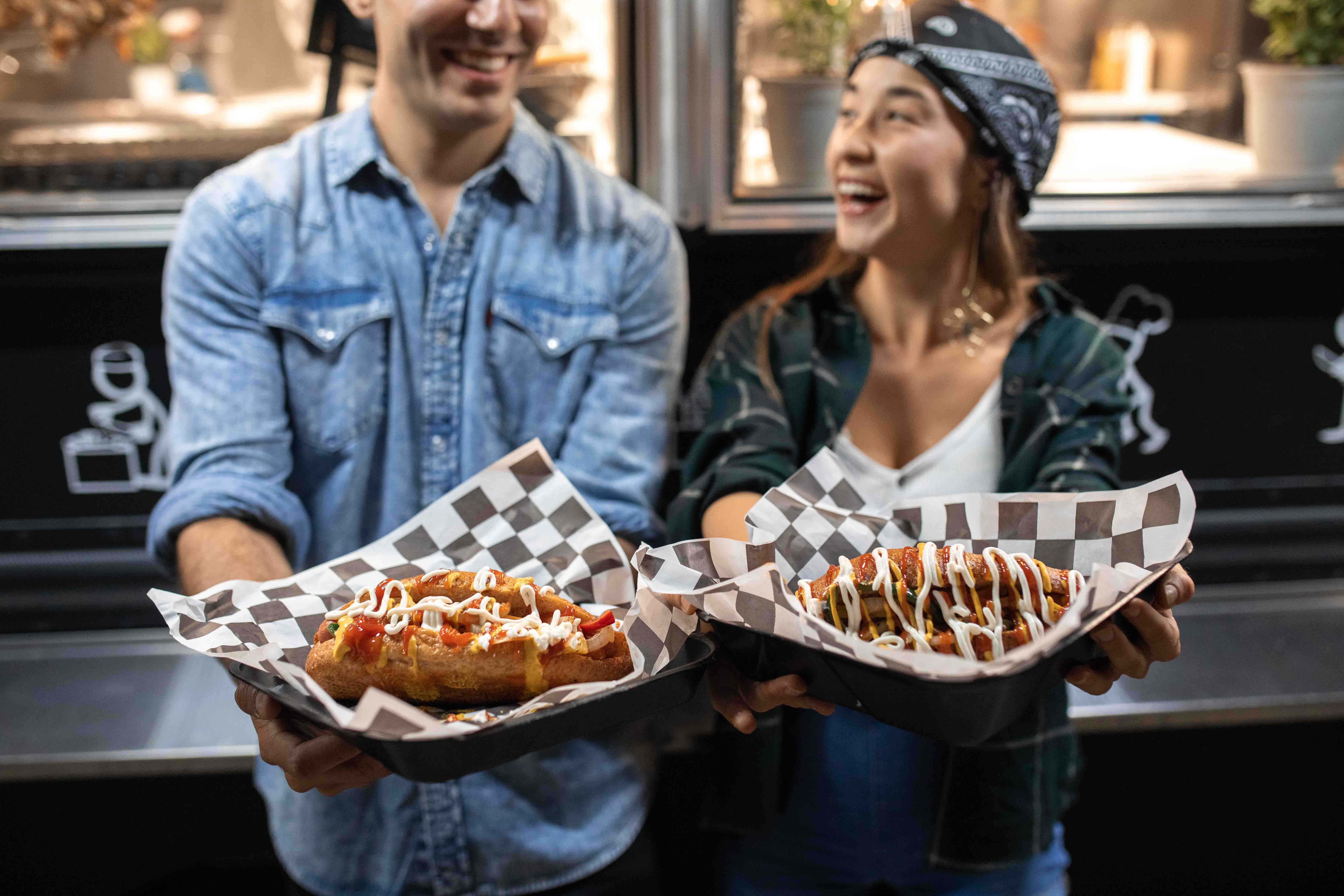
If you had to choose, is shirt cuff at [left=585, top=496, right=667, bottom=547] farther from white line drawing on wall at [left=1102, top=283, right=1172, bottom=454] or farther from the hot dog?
white line drawing on wall at [left=1102, top=283, right=1172, bottom=454]

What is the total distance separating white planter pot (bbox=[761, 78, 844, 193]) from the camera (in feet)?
7.54

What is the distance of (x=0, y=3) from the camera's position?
2467 millimetres

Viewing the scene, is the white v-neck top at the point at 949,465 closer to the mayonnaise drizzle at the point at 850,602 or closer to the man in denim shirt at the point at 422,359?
the man in denim shirt at the point at 422,359

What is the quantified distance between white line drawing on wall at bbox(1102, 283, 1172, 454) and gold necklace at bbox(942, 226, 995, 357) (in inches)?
37.3

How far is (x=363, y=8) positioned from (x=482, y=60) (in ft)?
0.94

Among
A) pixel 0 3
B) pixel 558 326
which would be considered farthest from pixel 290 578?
pixel 0 3

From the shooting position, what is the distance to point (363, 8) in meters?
1.81

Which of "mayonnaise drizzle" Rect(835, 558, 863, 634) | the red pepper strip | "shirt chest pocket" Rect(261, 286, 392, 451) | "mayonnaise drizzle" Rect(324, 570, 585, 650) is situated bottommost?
the red pepper strip

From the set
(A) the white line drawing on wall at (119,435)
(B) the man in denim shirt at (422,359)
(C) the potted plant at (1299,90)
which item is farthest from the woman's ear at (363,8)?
(C) the potted plant at (1299,90)

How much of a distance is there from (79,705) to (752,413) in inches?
69.5

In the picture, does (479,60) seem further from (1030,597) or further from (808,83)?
(1030,597)

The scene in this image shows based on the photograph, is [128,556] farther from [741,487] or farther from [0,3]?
[741,487]

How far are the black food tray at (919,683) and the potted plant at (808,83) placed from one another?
4.57ft

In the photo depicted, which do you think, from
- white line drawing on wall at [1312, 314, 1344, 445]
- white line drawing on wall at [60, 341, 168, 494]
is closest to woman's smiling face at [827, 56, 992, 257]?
white line drawing on wall at [1312, 314, 1344, 445]
